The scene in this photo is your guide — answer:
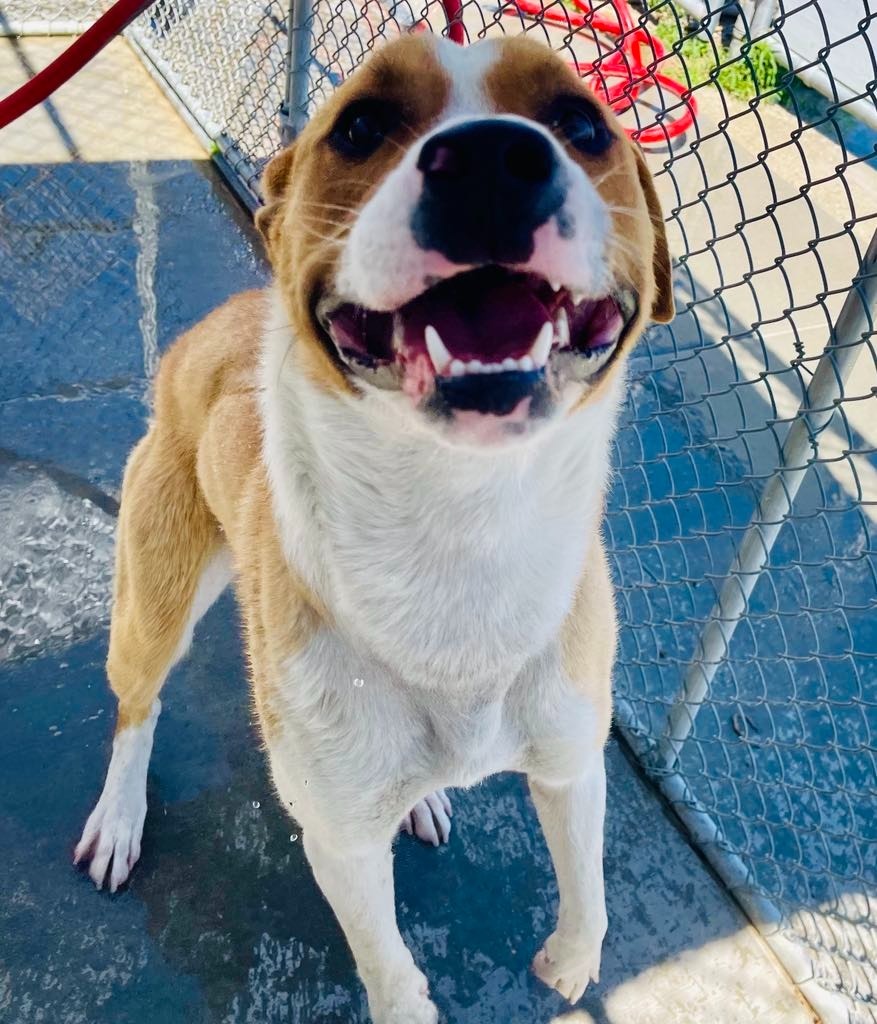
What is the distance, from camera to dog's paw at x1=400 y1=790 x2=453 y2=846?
2.53m

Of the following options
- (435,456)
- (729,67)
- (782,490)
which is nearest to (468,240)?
(435,456)

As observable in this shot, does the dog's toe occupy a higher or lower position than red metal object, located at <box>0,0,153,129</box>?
lower

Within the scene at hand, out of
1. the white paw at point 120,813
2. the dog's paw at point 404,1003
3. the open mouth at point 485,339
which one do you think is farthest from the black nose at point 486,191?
the white paw at point 120,813

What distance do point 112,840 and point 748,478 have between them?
2087mm

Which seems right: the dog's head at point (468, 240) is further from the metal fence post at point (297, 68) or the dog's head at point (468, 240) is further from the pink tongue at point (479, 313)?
the metal fence post at point (297, 68)

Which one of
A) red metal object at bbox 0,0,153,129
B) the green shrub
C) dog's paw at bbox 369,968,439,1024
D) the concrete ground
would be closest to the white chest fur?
dog's paw at bbox 369,968,439,1024

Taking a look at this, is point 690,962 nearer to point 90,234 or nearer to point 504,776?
point 504,776

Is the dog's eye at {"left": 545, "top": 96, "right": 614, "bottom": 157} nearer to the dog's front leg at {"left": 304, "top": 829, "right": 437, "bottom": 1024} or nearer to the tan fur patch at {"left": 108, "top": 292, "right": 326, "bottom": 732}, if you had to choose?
the tan fur patch at {"left": 108, "top": 292, "right": 326, "bottom": 732}

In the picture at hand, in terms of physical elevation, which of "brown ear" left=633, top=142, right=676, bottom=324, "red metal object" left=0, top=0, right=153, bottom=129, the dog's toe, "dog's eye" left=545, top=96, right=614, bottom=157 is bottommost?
the dog's toe

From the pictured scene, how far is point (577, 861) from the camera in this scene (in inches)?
80.7

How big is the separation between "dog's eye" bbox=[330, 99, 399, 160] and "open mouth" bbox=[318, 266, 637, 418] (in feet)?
0.89

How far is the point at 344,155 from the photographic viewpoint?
152cm

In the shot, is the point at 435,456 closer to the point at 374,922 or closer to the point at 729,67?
the point at 374,922

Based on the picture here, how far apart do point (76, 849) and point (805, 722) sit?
2214 millimetres
